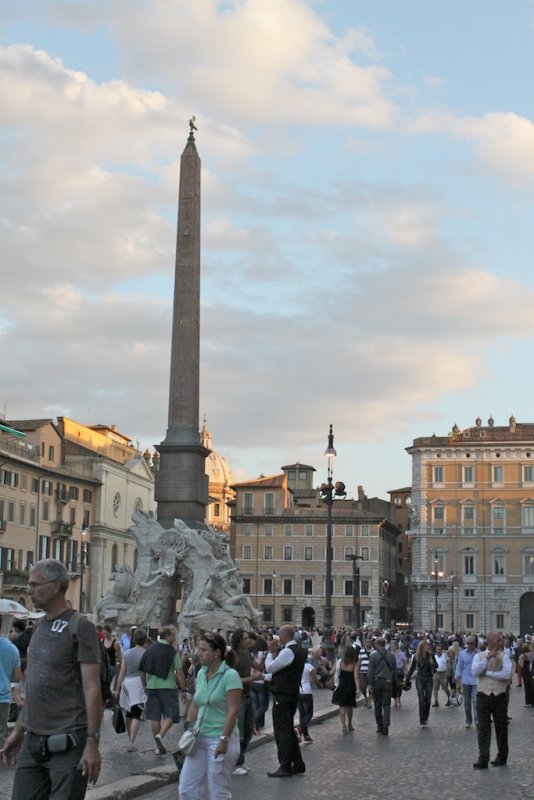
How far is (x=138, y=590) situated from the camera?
98.2 feet

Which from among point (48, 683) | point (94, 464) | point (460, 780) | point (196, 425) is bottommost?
point (460, 780)

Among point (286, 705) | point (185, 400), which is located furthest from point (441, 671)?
point (185, 400)

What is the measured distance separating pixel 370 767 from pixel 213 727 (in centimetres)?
542

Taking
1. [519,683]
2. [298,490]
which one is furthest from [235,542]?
[519,683]

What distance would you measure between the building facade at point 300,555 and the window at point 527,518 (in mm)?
10565

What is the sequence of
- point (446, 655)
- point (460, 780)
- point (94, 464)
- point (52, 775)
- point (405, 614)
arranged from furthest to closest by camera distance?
point (405, 614) → point (94, 464) → point (446, 655) → point (460, 780) → point (52, 775)

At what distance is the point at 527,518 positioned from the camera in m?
79.4

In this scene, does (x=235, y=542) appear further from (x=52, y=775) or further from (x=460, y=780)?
(x=52, y=775)

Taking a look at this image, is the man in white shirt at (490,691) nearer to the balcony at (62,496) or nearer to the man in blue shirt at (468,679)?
the man in blue shirt at (468,679)

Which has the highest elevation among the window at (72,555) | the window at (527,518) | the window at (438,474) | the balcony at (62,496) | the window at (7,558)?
the window at (438,474)

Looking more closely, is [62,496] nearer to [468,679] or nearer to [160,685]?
[468,679]

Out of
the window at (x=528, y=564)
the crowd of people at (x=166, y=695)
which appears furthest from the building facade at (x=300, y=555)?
the crowd of people at (x=166, y=695)

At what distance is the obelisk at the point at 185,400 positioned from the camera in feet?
103

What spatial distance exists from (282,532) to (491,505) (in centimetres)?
1487
